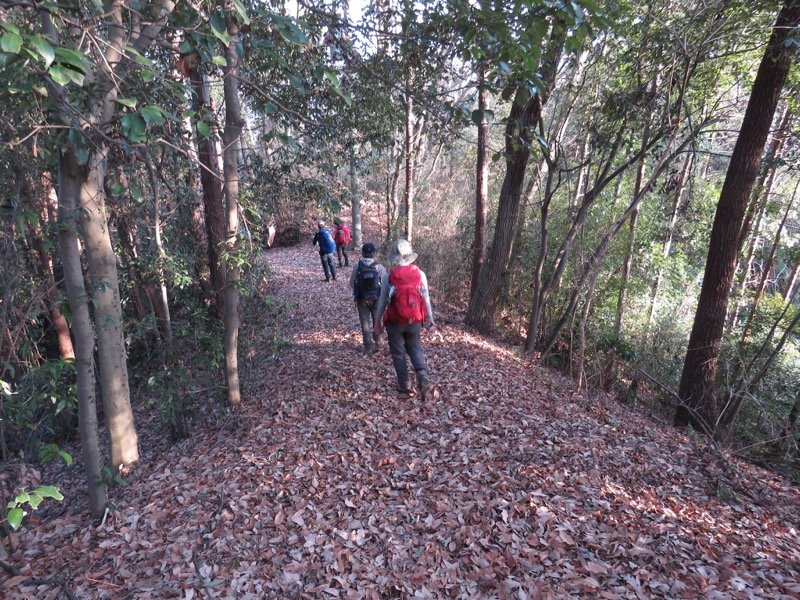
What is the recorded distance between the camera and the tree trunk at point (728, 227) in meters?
5.99

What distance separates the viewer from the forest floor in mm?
3223

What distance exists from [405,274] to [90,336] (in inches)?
132

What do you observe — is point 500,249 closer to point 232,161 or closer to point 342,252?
point 232,161

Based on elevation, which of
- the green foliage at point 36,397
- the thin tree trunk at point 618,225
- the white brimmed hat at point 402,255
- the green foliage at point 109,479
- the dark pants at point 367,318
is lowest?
the green foliage at point 109,479

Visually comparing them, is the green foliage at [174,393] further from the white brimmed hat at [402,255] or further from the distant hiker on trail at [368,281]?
the white brimmed hat at [402,255]

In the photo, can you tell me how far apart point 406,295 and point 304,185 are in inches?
122

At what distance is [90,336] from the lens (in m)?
3.77

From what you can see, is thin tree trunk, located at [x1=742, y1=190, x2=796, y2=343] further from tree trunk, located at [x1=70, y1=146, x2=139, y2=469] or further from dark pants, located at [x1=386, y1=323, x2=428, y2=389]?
tree trunk, located at [x1=70, y1=146, x2=139, y2=469]

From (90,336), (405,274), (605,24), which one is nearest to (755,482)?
(405,274)

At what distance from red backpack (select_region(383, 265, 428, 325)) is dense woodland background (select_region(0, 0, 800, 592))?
4.68 feet

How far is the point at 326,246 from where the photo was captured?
12258 millimetres

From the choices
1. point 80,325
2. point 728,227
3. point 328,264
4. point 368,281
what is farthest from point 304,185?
point 728,227

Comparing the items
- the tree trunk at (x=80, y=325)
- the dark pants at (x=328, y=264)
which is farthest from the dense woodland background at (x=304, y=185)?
the dark pants at (x=328, y=264)

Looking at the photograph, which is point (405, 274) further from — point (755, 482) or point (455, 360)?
point (755, 482)
